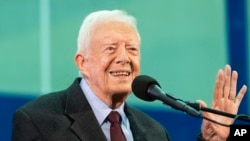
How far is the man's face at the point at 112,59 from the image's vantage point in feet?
6.59

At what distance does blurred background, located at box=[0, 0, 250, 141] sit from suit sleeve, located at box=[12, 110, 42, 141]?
47 centimetres

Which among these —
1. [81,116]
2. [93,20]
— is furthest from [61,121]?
[93,20]

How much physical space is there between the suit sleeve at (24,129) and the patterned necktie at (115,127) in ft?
0.76

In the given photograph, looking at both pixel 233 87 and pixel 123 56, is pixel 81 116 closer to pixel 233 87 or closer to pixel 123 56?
pixel 123 56

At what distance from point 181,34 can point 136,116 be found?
0.72 meters

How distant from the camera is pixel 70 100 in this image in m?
2.02

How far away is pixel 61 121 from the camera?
76.2 inches

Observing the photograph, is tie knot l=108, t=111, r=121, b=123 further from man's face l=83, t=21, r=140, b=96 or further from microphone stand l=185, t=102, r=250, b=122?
microphone stand l=185, t=102, r=250, b=122

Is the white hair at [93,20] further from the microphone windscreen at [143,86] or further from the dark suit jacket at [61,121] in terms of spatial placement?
the microphone windscreen at [143,86]

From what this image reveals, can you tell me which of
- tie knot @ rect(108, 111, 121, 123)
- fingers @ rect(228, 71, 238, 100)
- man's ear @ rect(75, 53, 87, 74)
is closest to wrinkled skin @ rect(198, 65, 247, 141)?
fingers @ rect(228, 71, 238, 100)

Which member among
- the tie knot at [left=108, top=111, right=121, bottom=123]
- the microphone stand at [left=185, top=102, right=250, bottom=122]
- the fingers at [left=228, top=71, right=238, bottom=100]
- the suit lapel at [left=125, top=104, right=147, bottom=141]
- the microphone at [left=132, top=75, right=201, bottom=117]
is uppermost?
the microphone at [left=132, top=75, right=201, bottom=117]

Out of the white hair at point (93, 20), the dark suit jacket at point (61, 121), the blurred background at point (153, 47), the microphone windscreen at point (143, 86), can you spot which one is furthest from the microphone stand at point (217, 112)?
the blurred background at point (153, 47)

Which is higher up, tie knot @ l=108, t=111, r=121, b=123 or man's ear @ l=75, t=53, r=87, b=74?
man's ear @ l=75, t=53, r=87, b=74

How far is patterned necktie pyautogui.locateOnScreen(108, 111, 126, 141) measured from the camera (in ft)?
6.49
